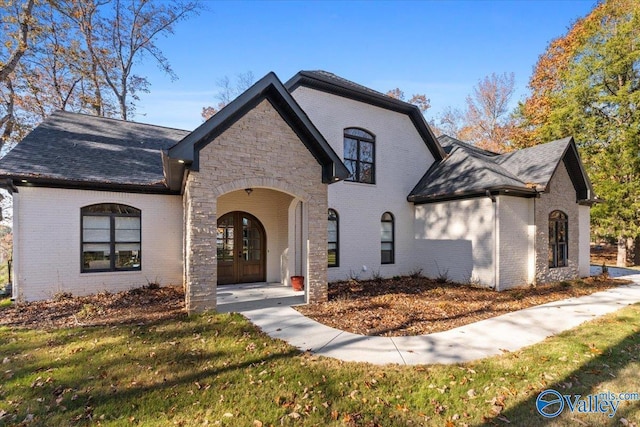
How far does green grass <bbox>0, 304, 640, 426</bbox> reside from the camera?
354 centimetres

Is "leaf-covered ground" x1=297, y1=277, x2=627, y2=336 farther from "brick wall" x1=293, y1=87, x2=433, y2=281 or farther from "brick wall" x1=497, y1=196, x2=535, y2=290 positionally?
"brick wall" x1=293, y1=87, x2=433, y2=281

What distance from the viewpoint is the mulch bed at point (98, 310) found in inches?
265

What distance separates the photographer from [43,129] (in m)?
10.6

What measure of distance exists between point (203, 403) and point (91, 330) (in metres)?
3.92

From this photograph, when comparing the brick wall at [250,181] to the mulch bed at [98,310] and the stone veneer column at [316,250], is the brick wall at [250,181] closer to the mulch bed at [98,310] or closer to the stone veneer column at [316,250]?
the stone veneer column at [316,250]

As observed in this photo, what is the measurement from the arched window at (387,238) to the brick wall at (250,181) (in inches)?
205

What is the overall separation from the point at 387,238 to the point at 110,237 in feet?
32.4

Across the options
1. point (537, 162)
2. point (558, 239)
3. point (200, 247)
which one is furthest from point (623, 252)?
point (200, 247)

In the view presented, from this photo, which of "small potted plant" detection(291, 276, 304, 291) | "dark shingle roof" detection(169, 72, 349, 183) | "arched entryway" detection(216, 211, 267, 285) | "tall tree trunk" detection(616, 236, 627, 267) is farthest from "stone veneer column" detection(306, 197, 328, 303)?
"tall tree trunk" detection(616, 236, 627, 267)

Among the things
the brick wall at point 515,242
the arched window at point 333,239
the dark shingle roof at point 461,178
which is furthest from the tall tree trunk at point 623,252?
the arched window at point 333,239

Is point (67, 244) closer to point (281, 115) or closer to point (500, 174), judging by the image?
point (281, 115)

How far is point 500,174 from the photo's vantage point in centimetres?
1131

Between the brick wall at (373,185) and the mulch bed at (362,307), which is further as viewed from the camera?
the brick wall at (373,185)

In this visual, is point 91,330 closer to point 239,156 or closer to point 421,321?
point 239,156
